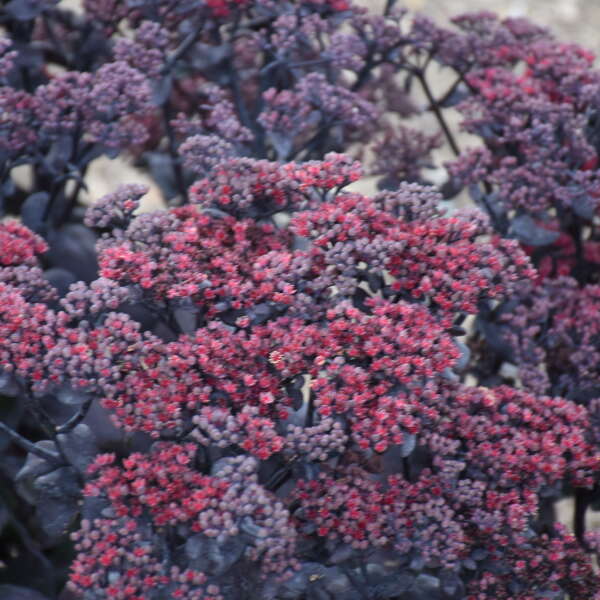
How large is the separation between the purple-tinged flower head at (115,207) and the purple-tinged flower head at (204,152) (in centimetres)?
11

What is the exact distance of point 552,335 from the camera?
1.71 metres

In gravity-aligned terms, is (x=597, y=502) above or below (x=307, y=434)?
below

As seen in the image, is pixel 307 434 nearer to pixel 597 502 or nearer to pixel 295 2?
pixel 597 502

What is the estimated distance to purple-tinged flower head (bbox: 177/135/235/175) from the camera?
57.3 inches

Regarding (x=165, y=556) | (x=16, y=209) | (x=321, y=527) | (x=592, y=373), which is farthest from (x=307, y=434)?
(x=16, y=209)

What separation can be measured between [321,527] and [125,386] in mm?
334

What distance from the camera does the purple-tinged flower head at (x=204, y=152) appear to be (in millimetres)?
1455

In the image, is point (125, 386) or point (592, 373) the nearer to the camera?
point (125, 386)

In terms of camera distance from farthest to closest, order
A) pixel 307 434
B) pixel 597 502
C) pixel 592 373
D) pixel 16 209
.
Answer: pixel 16 209, pixel 597 502, pixel 592 373, pixel 307 434

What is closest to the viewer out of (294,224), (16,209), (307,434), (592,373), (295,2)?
(307,434)

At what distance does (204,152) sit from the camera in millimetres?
1477

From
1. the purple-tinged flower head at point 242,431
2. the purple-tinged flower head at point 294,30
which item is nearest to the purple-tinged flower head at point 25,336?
the purple-tinged flower head at point 242,431

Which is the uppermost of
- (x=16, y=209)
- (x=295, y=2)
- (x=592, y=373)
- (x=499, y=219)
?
(x=295, y=2)

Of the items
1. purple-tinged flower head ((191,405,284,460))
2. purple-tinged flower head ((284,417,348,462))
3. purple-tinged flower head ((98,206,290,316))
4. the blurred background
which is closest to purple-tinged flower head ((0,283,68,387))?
purple-tinged flower head ((98,206,290,316))
